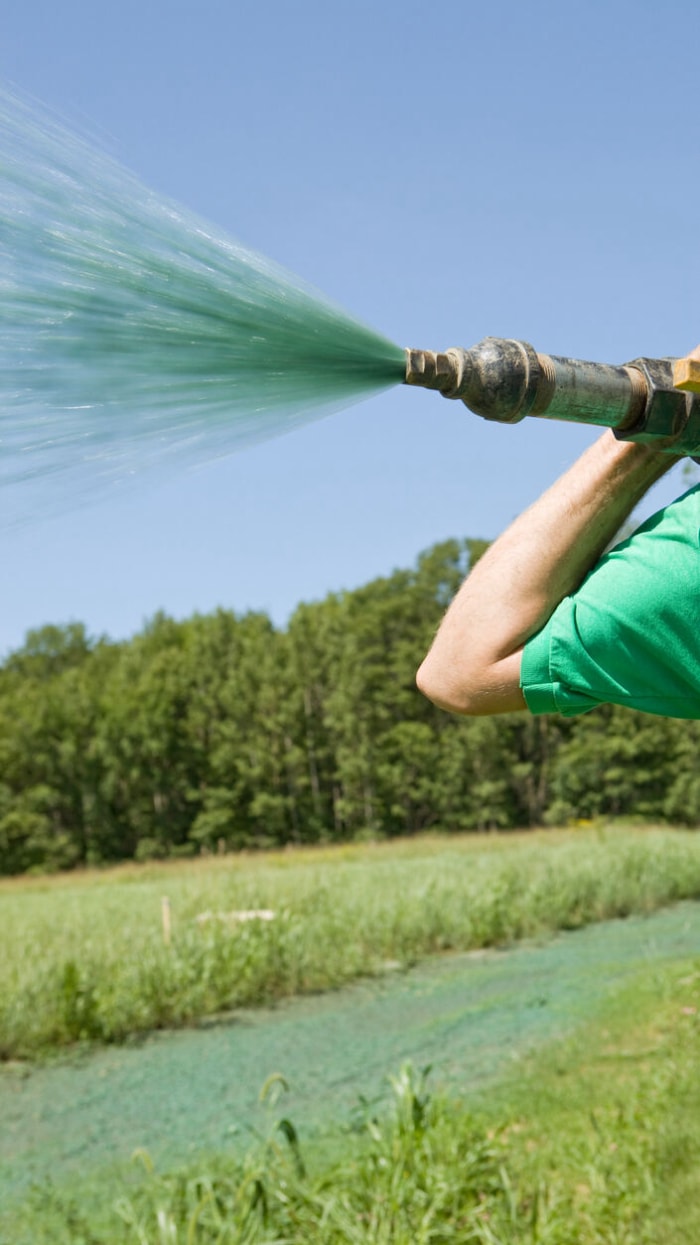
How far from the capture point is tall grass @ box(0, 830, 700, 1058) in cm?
1112

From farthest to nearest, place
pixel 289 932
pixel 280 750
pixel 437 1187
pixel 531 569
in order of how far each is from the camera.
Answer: pixel 280 750 < pixel 289 932 < pixel 437 1187 < pixel 531 569

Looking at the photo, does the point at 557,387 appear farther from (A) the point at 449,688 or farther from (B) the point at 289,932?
(B) the point at 289,932

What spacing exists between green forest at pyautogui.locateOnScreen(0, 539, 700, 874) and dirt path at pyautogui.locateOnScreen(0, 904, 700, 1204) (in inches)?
1486

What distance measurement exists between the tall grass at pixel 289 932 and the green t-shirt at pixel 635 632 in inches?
403

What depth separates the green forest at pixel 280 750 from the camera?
5203 cm

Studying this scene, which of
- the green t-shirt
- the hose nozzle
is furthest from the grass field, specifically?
the hose nozzle

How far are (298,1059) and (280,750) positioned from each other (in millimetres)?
46980

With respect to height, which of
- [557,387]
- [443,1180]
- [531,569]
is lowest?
[443,1180]

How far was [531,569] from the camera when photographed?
4.92ft

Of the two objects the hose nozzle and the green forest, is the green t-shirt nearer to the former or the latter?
the hose nozzle

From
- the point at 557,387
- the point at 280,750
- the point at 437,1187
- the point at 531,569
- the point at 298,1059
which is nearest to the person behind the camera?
the point at 557,387

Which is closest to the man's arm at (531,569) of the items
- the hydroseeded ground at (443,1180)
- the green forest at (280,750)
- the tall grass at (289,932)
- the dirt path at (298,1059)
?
the hydroseeded ground at (443,1180)

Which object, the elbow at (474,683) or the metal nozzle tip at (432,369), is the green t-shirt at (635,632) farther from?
the metal nozzle tip at (432,369)

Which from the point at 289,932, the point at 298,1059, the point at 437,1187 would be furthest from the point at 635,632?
the point at 289,932
